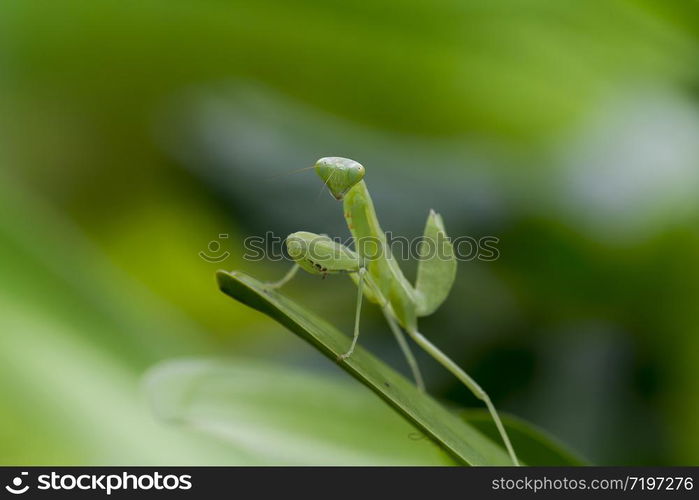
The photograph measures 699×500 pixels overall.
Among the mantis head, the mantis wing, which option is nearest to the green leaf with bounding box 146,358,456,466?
the mantis wing

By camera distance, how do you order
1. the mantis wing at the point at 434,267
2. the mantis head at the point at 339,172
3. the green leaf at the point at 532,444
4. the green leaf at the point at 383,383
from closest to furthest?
the green leaf at the point at 383,383, the green leaf at the point at 532,444, the mantis head at the point at 339,172, the mantis wing at the point at 434,267

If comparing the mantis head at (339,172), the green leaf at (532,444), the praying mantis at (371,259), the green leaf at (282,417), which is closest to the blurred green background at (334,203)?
the green leaf at (282,417)

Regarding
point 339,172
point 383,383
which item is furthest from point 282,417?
point 339,172

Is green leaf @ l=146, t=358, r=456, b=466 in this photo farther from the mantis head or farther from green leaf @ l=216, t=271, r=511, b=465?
the mantis head

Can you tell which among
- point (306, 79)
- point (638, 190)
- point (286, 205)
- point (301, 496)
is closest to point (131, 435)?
point (301, 496)

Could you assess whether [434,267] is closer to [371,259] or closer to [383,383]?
[371,259]

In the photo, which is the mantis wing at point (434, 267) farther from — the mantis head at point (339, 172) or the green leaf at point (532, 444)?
the green leaf at point (532, 444)
